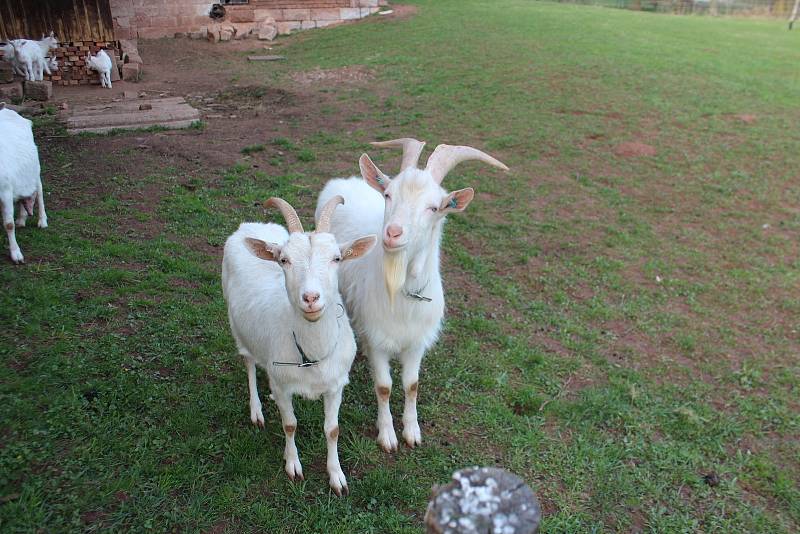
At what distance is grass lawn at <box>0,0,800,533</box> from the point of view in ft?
10.7

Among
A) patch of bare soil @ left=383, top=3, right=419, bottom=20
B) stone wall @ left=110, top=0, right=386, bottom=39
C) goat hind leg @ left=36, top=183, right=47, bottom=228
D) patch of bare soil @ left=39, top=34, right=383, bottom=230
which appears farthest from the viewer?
patch of bare soil @ left=383, top=3, right=419, bottom=20

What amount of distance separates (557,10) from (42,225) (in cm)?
2102

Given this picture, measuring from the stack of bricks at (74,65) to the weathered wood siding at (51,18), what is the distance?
0.63 feet

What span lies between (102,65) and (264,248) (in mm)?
10963

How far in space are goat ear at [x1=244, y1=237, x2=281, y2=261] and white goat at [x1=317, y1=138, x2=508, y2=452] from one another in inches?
22.4

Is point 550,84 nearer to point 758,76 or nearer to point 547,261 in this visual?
point 758,76

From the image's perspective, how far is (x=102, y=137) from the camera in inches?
329

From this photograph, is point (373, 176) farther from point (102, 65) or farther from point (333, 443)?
point (102, 65)

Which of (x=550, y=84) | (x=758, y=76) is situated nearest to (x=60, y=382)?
(x=550, y=84)

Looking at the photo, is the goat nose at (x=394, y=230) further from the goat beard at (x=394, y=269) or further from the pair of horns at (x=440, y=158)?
the pair of horns at (x=440, y=158)

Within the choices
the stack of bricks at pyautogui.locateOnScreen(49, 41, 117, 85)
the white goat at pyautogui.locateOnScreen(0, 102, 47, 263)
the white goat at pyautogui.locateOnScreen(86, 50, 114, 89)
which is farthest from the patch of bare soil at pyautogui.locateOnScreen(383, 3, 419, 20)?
the white goat at pyautogui.locateOnScreen(0, 102, 47, 263)

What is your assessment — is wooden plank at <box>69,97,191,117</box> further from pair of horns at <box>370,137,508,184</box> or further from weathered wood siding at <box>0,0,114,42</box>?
pair of horns at <box>370,137,508,184</box>

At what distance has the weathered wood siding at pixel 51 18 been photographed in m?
12.1

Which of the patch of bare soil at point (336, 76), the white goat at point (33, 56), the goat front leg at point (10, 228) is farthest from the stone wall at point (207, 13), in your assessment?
the goat front leg at point (10, 228)
